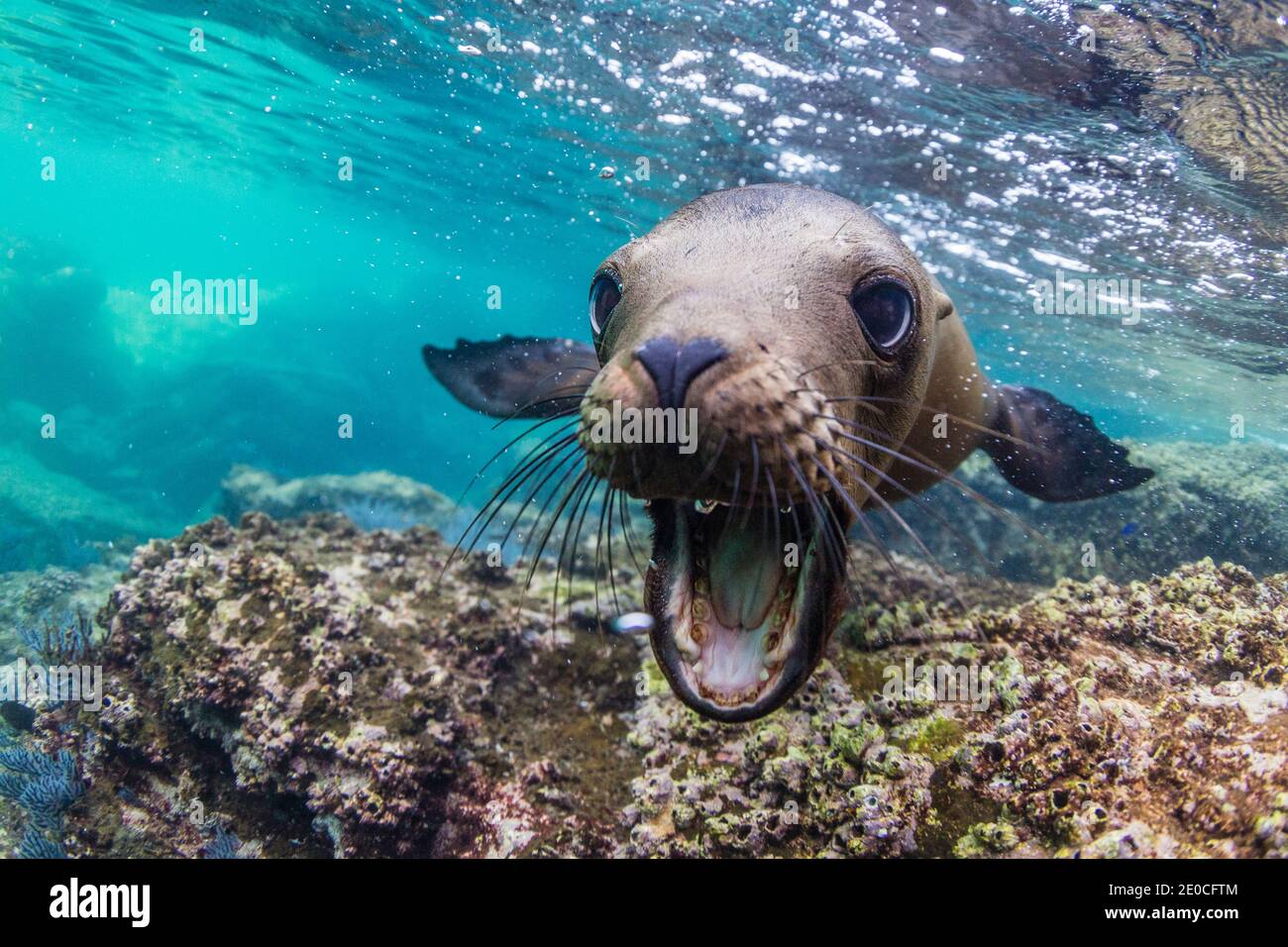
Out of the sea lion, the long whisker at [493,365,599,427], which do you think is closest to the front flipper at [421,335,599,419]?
the long whisker at [493,365,599,427]

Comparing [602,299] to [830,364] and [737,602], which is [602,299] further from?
[737,602]

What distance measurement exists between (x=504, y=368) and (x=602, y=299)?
241cm

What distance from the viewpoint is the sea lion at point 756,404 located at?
1707 mm

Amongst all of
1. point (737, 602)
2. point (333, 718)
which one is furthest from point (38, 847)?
point (737, 602)

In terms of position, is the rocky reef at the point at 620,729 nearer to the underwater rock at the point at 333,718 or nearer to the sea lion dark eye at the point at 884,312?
the underwater rock at the point at 333,718

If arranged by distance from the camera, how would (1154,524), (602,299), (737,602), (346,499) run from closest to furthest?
(737,602) < (602,299) < (1154,524) < (346,499)

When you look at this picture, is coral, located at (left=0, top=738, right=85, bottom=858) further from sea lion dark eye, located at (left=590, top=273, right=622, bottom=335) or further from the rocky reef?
sea lion dark eye, located at (left=590, top=273, right=622, bottom=335)

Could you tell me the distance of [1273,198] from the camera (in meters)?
7.55

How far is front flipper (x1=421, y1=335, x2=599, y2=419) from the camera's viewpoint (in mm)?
4691

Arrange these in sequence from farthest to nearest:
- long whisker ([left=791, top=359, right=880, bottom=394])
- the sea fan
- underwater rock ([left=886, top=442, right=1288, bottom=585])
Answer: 1. underwater rock ([left=886, top=442, right=1288, bottom=585])
2. the sea fan
3. long whisker ([left=791, top=359, right=880, bottom=394])

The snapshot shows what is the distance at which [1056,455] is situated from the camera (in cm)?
440

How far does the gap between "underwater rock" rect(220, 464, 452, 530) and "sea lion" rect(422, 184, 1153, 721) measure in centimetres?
1295
